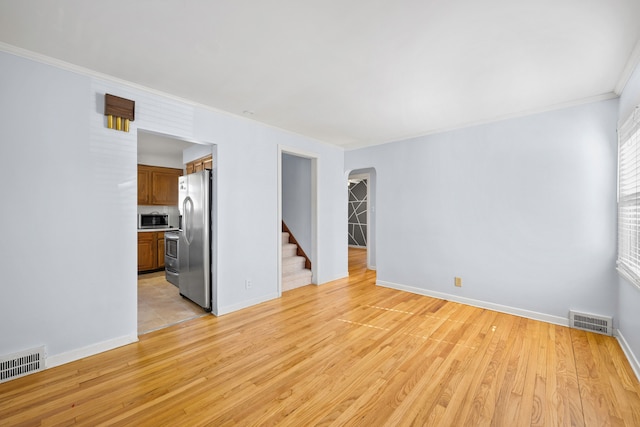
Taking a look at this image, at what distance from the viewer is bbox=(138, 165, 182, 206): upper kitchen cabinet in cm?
602

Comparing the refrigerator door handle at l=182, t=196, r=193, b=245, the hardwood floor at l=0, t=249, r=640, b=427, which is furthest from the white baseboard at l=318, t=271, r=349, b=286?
the refrigerator door handle at l=182, t=196, r=193, b=245

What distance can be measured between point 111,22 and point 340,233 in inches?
164

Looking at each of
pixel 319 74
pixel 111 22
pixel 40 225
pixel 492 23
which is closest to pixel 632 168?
pixel 492 23

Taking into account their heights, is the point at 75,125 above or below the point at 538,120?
below

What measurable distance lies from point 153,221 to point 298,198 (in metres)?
3.70

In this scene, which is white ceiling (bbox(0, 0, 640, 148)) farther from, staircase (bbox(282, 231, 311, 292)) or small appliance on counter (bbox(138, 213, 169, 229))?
small appliance on counter (bbox(138, 213, 169, 229))

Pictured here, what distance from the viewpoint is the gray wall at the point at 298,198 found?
501 centimetres

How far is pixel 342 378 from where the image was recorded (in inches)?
83.2

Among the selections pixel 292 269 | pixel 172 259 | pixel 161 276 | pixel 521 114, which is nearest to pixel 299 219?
pixel 292 269

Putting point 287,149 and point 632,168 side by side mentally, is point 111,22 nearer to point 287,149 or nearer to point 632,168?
point 287,149

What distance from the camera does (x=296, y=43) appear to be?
203cm

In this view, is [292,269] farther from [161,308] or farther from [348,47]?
[348,47]

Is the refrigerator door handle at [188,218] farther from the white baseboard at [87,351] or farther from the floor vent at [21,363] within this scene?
the floor vent at [21,363]

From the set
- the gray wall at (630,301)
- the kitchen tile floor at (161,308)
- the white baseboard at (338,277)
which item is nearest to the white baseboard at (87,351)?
the kitchen tile floor at (161,308)
